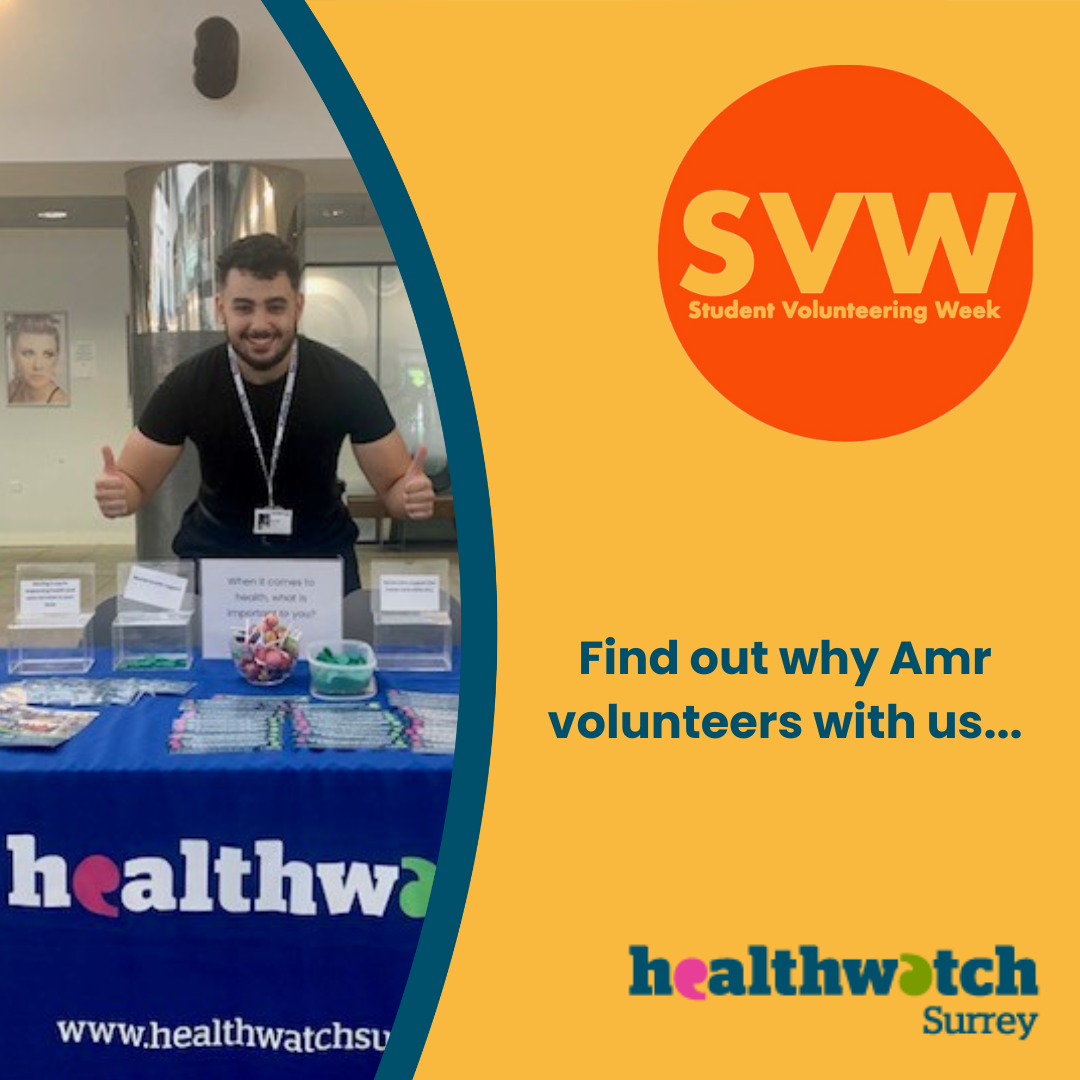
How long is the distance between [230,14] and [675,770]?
15.1 ft

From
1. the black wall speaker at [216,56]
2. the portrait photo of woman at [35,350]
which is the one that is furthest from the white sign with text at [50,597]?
the portrait photo of woman at [35,350]

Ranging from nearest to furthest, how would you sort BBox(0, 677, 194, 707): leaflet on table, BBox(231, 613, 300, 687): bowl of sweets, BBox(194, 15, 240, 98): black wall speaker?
BBox(0, 677, 194, 707): leaflet on table, BBox(231, 613, 300, 687): bowl of sweets, BBox(194, 15, 240, 98): black wall speaker

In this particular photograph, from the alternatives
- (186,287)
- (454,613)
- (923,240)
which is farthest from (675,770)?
(186,287)

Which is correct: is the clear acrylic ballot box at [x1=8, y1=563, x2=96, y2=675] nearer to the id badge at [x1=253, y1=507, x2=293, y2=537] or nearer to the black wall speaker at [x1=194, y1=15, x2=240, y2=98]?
the id badge at [x1=253, y1=507, x2=293, y2=537]

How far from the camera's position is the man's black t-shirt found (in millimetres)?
2814

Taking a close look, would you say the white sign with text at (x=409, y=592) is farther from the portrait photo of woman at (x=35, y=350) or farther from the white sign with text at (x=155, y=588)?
the portrait photo of woman at (x=35, y=350)

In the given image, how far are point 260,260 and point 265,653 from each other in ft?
3.44

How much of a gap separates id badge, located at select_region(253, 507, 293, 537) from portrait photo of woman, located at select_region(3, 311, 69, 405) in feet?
23.6

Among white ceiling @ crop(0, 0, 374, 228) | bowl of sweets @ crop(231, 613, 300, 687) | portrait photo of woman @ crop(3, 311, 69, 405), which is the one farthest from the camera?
portrait photo of woman @ crop(3, 311, 69, 405)

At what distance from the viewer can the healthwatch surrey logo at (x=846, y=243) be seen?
91 centimetres

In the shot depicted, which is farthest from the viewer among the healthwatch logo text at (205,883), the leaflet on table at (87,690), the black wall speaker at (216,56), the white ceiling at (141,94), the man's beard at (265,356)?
the white ceiling at (141,94)

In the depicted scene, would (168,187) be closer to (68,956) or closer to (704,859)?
(68,956)

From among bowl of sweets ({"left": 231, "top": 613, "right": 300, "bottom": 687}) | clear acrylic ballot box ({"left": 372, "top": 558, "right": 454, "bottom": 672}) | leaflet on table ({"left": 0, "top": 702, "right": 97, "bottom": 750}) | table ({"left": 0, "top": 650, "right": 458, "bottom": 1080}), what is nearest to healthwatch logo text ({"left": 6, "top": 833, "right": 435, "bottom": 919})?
table ({"left": 0, "top": 650, "right": 458, "bottom": 1080})

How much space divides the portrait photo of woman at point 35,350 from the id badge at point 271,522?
23.6 feet
